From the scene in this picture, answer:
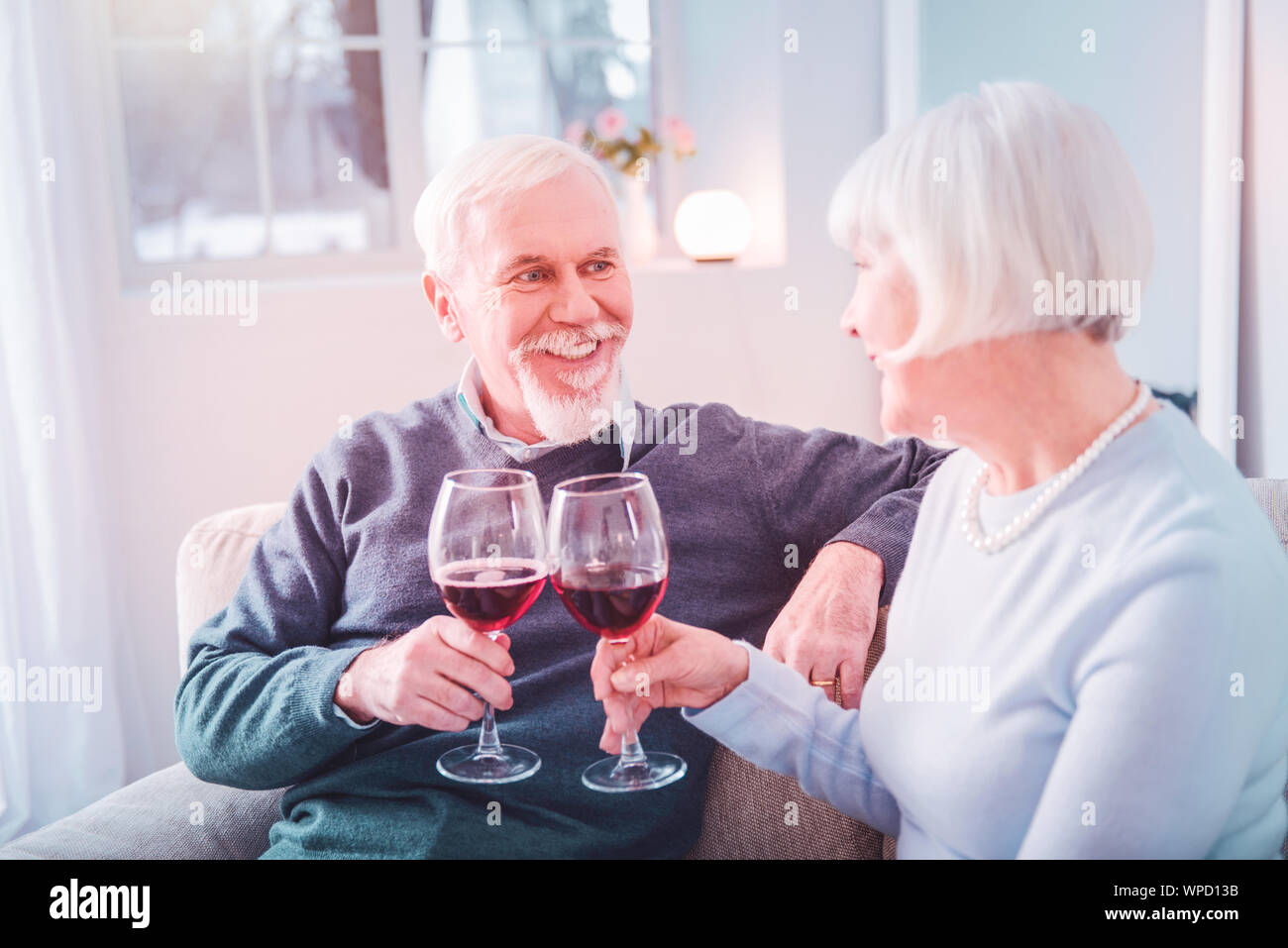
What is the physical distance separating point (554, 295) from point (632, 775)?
2.36ft

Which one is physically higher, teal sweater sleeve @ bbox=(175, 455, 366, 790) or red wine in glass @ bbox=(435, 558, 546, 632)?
→ red wine in glass @ bbox=(435, 558, 546, 632)

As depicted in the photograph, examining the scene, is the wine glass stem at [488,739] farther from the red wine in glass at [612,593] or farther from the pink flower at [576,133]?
the pink flower at [576,133]

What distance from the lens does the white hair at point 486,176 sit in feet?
5.11

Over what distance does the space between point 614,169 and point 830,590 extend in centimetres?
245

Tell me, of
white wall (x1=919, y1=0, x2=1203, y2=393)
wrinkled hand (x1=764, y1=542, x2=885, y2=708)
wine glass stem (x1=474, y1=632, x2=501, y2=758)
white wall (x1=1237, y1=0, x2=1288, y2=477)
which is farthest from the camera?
white wall (x1=919, y1=0, x2=1203, y2=393)

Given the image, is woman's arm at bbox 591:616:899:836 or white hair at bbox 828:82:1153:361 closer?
white hair at bbox 828:82:1153:361

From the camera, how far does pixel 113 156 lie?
2980mm

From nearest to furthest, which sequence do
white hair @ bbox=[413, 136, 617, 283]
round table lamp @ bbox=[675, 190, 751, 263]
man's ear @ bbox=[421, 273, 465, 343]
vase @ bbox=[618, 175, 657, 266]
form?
white hair @ bbox=[413, 136, 617, 283] < man's ear @ bbox=[421, 273, 465, 343] < round table lamp @ bbox=[675, 190, 751, 263] < vase @ bbox=[618, 175, 657, 266]

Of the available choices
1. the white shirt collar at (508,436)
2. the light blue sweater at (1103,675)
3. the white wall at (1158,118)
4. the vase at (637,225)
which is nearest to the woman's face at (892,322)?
the light blue sweater at (1103,675)

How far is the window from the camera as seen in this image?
3.12 metres

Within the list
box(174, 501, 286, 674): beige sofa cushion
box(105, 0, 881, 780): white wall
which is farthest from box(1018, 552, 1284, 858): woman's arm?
box(105, 0, 881, 780): white wall

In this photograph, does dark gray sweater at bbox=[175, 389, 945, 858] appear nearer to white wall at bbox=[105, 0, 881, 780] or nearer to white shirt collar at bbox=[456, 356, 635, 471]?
white shirt collar at bbox=[456, 356, 635, 471]
